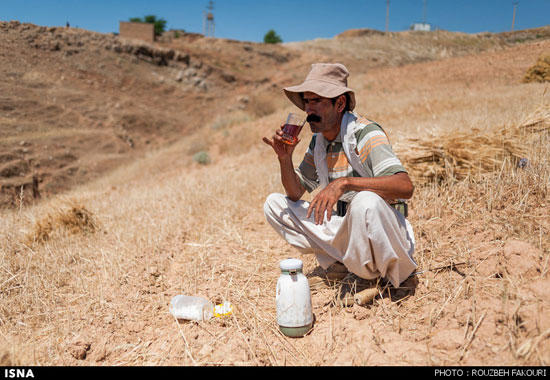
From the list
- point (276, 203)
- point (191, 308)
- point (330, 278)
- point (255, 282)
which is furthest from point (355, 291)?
point (191, 308)

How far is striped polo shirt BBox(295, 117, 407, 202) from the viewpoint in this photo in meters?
2.29

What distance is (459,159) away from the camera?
3.96m

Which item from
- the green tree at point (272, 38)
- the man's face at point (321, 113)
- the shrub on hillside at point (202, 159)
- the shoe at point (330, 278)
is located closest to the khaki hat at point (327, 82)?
the man's face at point (321, 113)

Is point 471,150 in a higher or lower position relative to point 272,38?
lower

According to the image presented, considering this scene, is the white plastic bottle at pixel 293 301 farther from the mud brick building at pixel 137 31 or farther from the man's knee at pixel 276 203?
the mud brick building at pixel 137 31

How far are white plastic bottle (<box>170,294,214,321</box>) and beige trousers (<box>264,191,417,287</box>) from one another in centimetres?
74

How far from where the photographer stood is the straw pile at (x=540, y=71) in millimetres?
5460

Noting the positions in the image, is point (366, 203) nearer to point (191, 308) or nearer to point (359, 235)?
point (359, 235)

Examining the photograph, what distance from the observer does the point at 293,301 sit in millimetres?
2238

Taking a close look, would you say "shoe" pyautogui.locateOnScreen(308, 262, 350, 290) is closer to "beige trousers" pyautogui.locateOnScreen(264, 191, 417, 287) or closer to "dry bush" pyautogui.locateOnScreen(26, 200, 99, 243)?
"beige trousers" pyautogui.locateOnScreen(264, 191, 417, 287)

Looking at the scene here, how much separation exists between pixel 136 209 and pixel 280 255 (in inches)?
111

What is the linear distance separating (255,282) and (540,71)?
220 inches

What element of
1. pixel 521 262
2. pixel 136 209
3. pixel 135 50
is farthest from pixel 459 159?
pixel 135 50

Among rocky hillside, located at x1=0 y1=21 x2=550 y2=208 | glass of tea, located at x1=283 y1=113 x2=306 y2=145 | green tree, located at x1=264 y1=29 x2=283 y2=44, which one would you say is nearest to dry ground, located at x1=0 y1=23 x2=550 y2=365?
glass of tea, located at x1=283 y1=113 x2=306 y2=145
